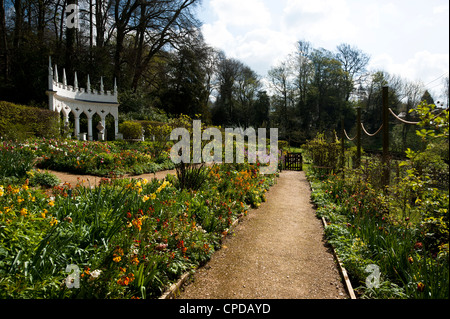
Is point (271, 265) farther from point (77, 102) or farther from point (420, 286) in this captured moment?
point (77, 102)

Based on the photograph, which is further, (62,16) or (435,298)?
(62,16)

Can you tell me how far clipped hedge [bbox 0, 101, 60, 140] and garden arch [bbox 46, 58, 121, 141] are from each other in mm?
2118

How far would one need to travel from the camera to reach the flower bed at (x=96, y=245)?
6.61ft

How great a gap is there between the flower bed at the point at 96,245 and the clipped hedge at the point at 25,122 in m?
6.48

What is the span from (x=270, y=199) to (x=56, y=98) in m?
11.8

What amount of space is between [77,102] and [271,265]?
14.8m

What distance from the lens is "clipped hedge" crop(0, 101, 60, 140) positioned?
8.56m

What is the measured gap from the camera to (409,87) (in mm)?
28469
